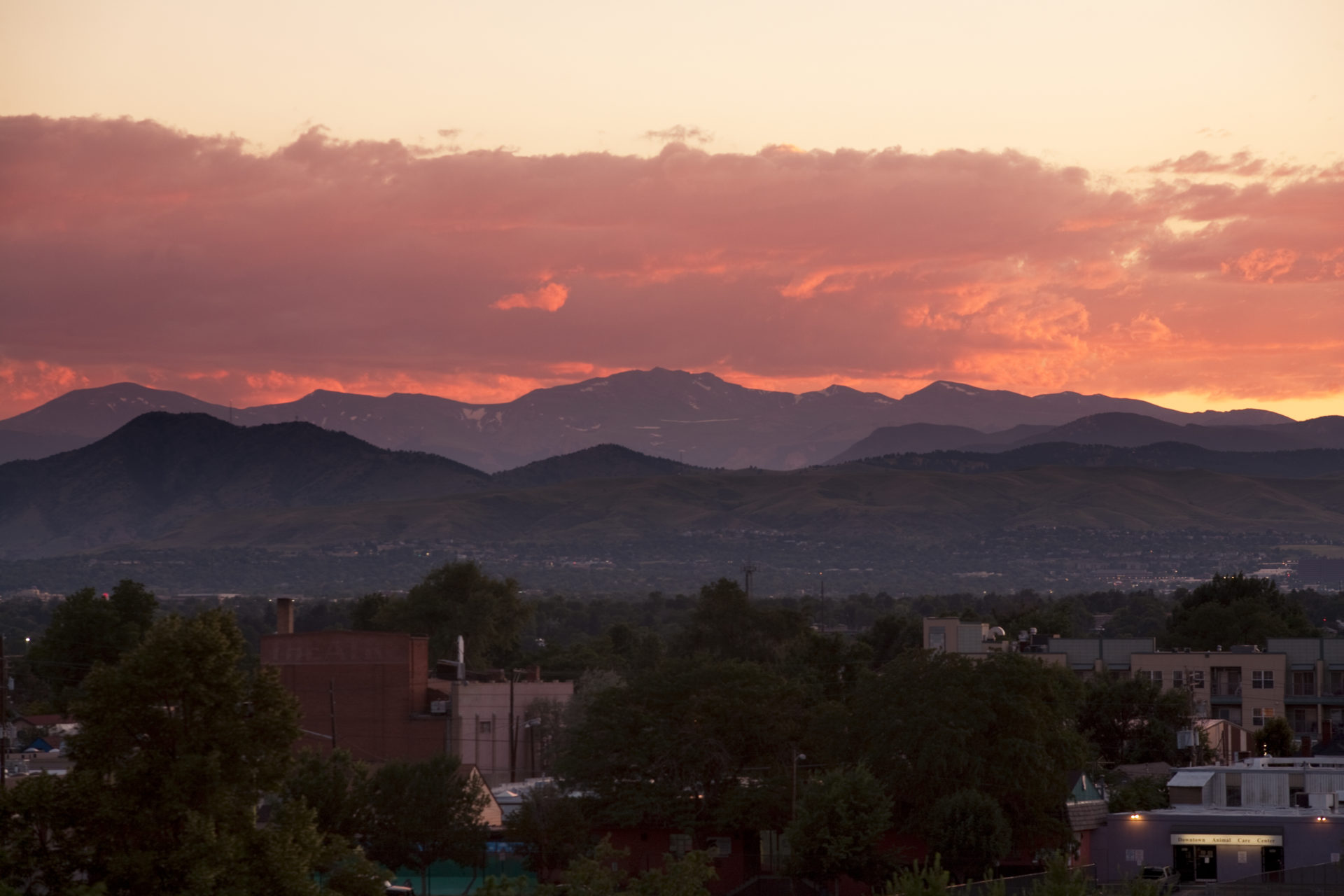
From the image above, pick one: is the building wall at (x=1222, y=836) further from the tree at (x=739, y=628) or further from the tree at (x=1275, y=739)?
the tree at (x=739, y=628)

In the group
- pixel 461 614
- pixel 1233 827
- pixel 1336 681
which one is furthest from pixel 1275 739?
pixel 461 614

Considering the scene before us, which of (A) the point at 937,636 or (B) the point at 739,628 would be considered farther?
(B) the point at 739,628

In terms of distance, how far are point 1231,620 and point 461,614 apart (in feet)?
208

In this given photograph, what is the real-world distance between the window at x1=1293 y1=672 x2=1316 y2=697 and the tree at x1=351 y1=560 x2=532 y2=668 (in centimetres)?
6003

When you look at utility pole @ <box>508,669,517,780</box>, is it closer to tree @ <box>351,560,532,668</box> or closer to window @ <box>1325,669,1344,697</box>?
tree @ <box>351,560,532,668</box>

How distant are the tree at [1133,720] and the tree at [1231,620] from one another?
5229 centimetres

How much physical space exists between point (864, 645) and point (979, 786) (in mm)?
60795

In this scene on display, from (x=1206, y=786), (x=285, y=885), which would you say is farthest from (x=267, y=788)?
(x=1206, y=786)

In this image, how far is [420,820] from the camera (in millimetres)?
65250

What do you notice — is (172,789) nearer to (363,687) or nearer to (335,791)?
(335,791)

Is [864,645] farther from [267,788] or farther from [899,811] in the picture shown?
[267,788]

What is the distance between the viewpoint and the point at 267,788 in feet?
131

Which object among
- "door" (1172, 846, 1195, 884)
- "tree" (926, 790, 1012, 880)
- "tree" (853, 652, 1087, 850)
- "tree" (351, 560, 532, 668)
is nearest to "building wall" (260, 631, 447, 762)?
"tree" (853, 652, 1087, 850)

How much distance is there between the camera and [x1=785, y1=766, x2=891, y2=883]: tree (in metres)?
63.9
